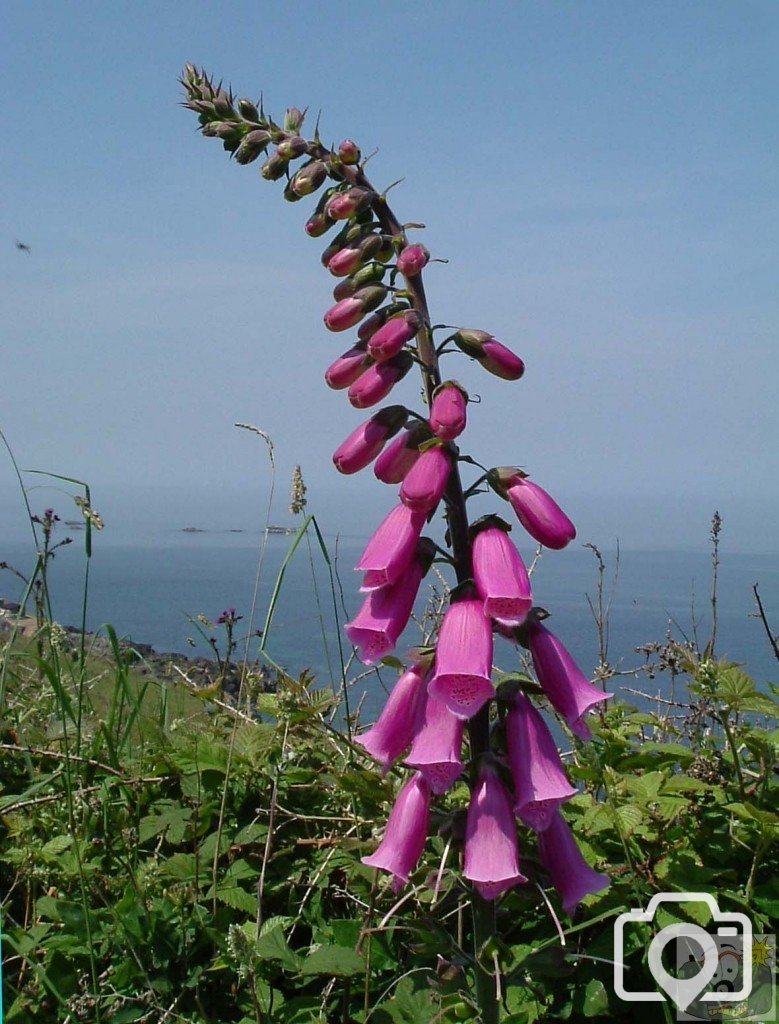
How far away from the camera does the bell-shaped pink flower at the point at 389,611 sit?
5.96 feet

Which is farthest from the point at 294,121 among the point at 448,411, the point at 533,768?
the point at 533,768

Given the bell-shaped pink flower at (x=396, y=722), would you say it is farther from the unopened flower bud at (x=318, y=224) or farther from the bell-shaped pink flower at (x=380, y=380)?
the unopened flower bud at (x=318, y=224)

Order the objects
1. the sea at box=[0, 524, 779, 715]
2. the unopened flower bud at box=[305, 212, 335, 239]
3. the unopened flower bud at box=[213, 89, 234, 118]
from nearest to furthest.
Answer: the unopened flower bud at box=[305, 212, 335, 239]
the unopened flower bud at box=[213, 89, 234, 118]
the sea at box=[0, 524, 779, 715]

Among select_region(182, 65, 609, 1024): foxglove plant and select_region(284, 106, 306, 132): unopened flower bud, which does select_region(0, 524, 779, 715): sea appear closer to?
select_region(182, 65, 609, 1024): foxglove plant

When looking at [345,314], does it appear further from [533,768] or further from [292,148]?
[533,768]

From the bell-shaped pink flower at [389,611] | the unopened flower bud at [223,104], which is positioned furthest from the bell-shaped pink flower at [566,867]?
the unopened flower bud at [223,104]

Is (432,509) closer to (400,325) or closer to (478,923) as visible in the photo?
(400,325)

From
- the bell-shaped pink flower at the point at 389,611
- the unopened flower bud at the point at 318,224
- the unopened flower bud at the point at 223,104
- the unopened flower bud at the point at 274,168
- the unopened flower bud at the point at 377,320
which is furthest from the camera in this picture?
the unopened flower bud at the point at 223,104

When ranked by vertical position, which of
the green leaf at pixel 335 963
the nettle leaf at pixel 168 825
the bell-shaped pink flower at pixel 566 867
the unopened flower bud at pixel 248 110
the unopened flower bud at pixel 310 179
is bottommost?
the green leaf at pixel 335 963

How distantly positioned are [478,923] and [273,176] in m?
1.74

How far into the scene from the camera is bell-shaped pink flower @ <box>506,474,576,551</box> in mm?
1744

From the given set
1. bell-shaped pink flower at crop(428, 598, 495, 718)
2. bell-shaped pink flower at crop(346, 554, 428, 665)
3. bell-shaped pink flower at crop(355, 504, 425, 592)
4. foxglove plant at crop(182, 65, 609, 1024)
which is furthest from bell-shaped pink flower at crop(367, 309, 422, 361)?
bell-shaped pink flower at crop(428, 598, 495, 718)

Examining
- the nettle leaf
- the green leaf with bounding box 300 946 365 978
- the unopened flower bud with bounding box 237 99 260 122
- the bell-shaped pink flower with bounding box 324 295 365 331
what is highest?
the unopened flower bud with bounding box 237 99 260 122

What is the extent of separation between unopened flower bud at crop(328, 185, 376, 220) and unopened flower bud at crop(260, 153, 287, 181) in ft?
0.84
